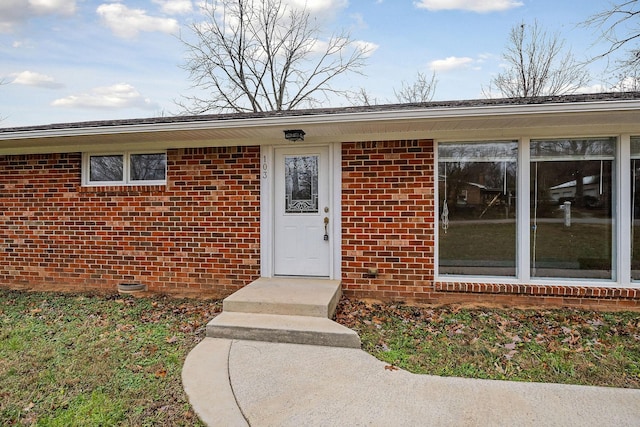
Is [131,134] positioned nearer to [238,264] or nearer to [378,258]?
[238,264]

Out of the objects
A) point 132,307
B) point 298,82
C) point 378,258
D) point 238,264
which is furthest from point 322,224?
point 298,82

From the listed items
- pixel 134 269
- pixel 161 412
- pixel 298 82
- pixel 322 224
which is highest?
pixel 298 82

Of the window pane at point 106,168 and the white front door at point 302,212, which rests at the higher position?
the window pane at point 106,168

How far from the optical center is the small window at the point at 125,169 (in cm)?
583

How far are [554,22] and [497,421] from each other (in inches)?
702

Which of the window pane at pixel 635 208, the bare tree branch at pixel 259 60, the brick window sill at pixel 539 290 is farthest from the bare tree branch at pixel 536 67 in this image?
the brick window sill at pixel 539 290

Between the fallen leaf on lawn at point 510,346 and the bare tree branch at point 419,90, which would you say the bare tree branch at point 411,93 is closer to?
the bare tree branch at point 419,90

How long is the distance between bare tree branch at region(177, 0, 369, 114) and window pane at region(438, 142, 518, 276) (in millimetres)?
13905

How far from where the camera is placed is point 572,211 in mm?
4914

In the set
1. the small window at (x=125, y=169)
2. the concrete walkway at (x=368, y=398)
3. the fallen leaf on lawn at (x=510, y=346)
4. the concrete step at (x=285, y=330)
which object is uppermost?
the small window at (x=125, y=169)

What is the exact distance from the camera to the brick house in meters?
4.71

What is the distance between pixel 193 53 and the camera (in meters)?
17.8

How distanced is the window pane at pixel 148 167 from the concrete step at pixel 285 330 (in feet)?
9.35

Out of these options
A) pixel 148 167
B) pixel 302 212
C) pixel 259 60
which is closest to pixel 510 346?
pixel 302 212
